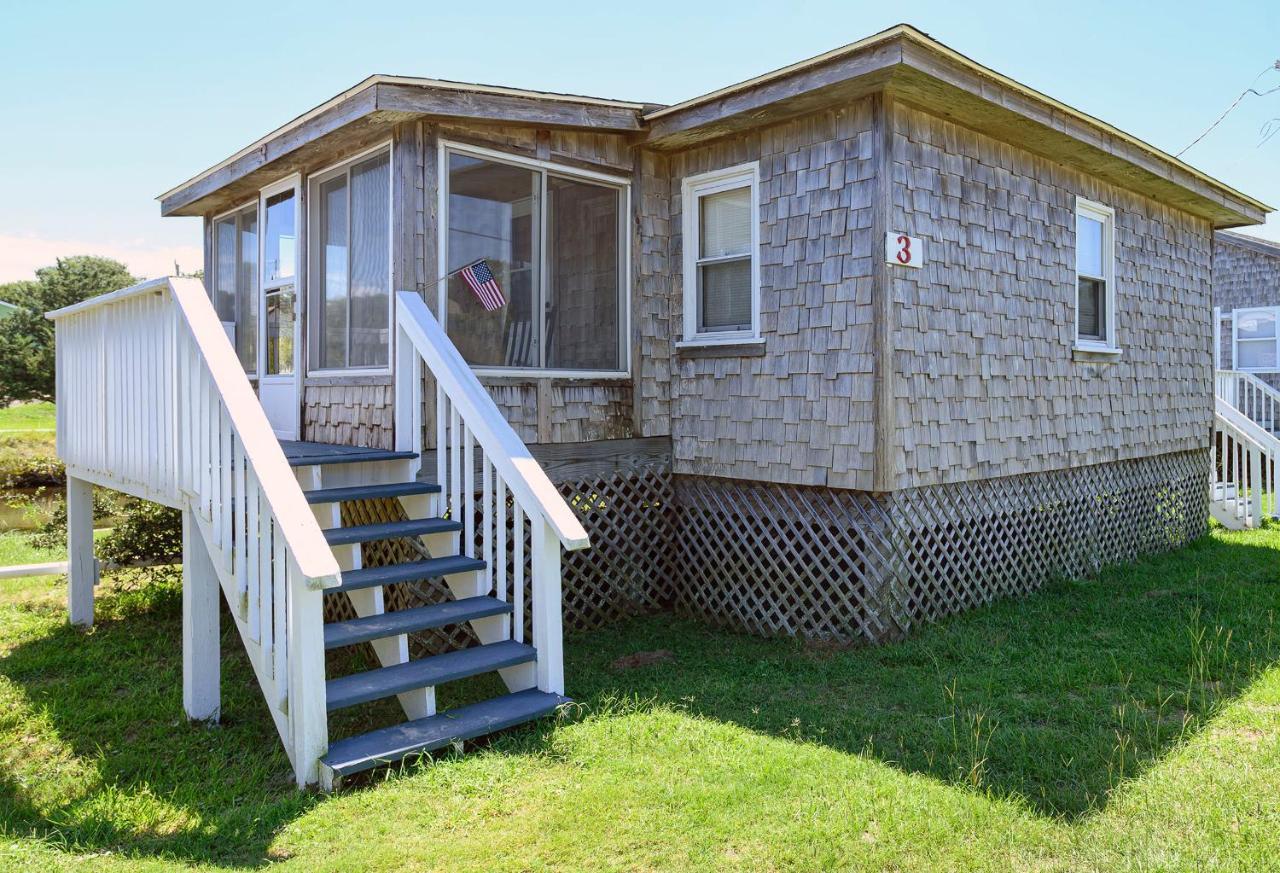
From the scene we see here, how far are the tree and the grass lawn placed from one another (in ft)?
82.9

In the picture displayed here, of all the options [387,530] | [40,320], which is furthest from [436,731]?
[40,320]

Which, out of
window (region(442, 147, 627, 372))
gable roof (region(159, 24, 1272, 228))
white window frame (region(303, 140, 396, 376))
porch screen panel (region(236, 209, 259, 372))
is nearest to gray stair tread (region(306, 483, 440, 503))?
white window frame (region(303, 140, 396, 376))

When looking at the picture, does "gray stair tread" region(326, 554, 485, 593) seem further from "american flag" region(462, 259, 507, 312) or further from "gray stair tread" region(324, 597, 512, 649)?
"american flag" region(462, 259, 507, 312)

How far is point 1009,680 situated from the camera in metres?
4.88

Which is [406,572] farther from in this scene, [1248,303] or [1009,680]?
[1248,303]

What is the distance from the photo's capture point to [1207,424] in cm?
993

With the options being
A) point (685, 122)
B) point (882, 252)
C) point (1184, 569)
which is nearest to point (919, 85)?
point (882, 252)

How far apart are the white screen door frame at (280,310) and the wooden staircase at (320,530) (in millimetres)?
1250

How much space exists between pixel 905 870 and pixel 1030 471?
4.85m

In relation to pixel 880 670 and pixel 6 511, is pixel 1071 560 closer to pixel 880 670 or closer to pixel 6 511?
pixel 880 670

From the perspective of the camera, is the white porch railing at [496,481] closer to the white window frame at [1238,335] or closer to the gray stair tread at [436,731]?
the gray stair tread at [436,731]

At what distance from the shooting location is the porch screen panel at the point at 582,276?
20.8ft

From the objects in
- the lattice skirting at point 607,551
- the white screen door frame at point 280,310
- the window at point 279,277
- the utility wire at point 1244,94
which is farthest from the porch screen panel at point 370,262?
the utility wire at point 1244,94

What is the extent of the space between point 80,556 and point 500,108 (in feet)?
15.5
